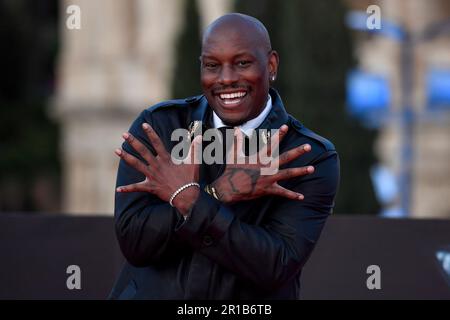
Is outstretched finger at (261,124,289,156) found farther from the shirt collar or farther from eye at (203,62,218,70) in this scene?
eye at (203,62,218,70)

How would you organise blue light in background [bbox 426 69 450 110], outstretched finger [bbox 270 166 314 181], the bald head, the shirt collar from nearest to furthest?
outstretched finger [bbox 270 166 314 181] → the bald head → the shirt collar → blue light in background [bbox 426 69 450 110]

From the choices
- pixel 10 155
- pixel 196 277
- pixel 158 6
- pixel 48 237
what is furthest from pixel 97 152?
pixel 196 277

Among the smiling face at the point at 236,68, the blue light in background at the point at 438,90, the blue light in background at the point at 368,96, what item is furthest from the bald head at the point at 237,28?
the blue light in background at the point at 438,90

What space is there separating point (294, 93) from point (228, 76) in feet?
52.8

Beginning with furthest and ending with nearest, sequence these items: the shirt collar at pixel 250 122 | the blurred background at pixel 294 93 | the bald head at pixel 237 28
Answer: the blurred background at pixel 294 93 < the shirt collar at pixel 250 122 < the bald head at pixel 237 28

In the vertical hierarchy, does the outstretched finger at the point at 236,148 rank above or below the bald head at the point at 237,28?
below

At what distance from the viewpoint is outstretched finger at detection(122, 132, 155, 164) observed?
152 inches

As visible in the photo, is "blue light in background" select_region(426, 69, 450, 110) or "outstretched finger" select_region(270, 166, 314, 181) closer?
"outstretched finger" select_region(270, 166, 314, 181)

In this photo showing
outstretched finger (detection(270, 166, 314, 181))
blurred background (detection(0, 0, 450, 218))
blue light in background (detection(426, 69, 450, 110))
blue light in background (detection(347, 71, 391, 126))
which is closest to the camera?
outstretched finger (detection(270, 166, 314, 181))

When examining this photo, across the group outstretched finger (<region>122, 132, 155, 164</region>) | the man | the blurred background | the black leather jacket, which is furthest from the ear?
the blurred background

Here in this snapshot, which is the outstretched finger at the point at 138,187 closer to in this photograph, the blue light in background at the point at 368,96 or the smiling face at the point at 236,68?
the smiling face at the point at 236,68

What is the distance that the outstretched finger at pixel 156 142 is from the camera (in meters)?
3.88

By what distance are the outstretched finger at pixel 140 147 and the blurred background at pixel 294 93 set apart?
10.0 meters

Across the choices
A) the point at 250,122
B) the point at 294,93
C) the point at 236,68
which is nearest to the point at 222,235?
the point at 250,122
